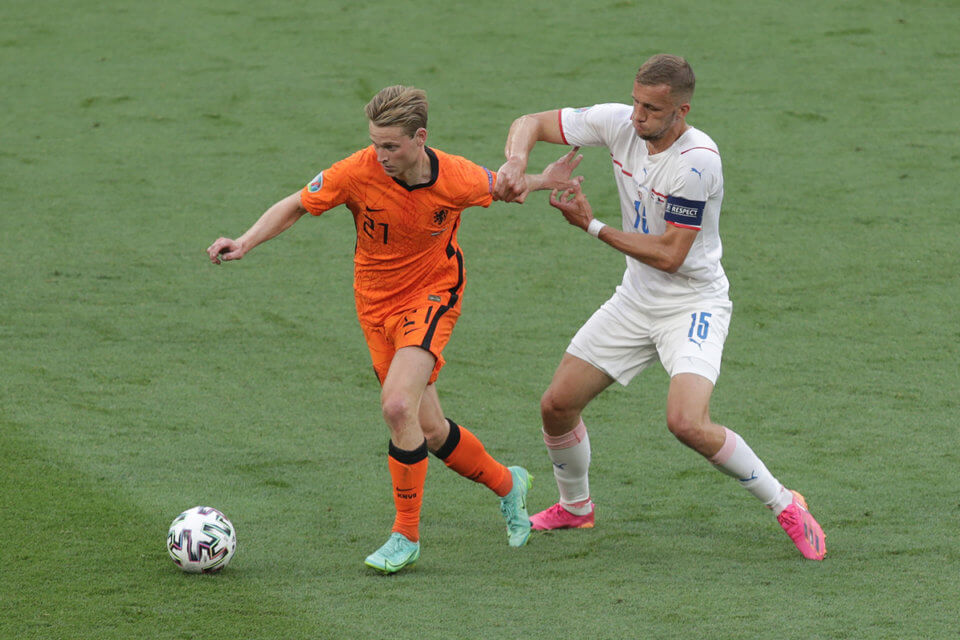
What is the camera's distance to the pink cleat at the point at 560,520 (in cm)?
570

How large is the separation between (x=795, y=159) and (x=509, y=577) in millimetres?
6575

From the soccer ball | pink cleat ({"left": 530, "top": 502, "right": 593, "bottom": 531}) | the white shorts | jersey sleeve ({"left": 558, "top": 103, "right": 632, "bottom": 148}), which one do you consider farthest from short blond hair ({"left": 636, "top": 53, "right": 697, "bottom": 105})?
the soccer ball

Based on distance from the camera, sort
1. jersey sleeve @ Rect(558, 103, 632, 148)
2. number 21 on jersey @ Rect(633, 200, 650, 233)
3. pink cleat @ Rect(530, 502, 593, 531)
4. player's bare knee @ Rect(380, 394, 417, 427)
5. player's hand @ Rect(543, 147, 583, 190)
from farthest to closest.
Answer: pink cleat @ Rect(530, 502, 593, 531) < jersey sleeve @ Rect(558, 103, 632, 148) < number 21 on jersey @ Rect(633, 200, 650, 233) < player's hand @ Rect(543, 147, 583, 190) < player's bare knee @ Rect(380, 394, 417, 427)

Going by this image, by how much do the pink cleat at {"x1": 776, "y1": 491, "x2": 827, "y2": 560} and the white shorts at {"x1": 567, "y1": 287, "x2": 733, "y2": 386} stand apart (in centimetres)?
66

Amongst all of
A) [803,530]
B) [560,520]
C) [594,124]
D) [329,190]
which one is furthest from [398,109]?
[803,530]

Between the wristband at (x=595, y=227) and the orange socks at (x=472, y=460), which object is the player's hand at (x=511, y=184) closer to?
the wristband at (x=595, y=227)

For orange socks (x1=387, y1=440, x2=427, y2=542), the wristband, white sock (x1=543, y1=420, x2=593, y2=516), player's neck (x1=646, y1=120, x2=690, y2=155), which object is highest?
player's neck (x1=646, y1=120, x2=690, y2=155)

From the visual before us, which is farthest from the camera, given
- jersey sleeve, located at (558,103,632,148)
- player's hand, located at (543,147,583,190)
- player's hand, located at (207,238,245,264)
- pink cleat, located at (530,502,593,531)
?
pink cleat, located at (530,502,593,531)

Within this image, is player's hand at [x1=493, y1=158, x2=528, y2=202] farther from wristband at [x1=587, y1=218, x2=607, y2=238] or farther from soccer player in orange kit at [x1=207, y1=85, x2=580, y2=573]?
wristband at [x1=587, y1=218, x2=607, y2=238]

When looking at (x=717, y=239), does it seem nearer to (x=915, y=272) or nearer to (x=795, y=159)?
(x=915, y=272)

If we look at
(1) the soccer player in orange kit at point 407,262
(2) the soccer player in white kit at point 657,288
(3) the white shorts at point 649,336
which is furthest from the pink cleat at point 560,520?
(3) the white shorts at point 649,336

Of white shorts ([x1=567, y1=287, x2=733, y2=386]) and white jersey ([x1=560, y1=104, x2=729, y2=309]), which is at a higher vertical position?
white jersey ([x1=560, y1=104, x2=729, y2=309])

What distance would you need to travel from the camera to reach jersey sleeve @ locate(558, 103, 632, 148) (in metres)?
5.48

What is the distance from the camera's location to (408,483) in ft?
16.6
